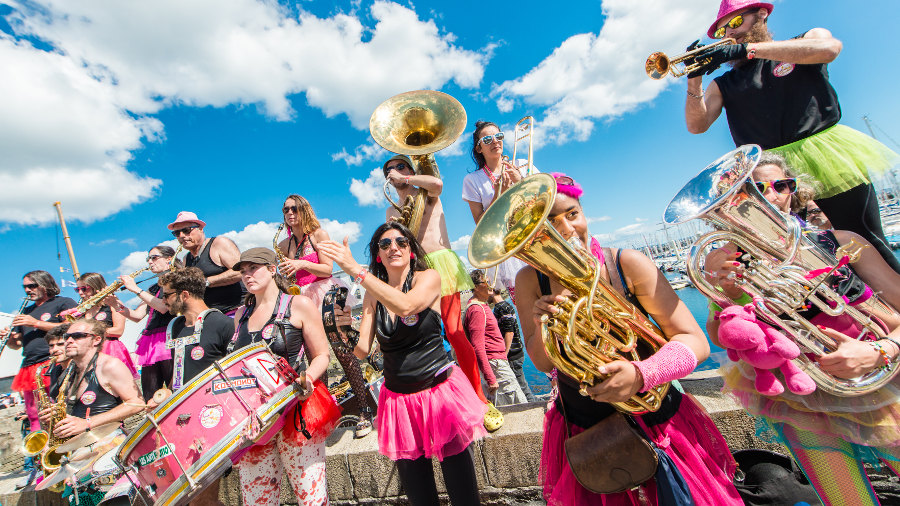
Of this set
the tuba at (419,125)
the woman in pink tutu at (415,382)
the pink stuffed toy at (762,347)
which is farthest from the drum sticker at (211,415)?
the pink stuffed toy at (762,347)

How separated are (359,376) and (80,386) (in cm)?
262

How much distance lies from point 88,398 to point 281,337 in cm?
227

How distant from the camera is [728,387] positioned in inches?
82.1

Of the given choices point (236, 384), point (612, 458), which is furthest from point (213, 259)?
point (612, 458)

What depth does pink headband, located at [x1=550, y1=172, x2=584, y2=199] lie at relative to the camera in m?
1.87

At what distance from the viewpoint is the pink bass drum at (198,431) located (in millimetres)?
2324

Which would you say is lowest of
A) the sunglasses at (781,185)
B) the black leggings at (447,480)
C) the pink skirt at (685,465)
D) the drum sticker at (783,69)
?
the black leggings at (447,480)

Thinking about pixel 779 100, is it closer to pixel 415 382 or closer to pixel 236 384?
pixel 415 382

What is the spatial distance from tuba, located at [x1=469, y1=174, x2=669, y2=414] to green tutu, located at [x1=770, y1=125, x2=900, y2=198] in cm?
162

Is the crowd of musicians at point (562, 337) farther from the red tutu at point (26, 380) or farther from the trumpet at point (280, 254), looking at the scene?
the red tutu at point (26, 380)

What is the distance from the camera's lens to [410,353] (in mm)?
2643

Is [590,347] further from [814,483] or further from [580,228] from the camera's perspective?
[814,483]

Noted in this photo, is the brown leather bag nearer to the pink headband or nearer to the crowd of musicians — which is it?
the crowd of musicians

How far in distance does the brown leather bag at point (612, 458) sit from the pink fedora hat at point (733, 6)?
2713 mm
